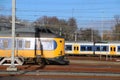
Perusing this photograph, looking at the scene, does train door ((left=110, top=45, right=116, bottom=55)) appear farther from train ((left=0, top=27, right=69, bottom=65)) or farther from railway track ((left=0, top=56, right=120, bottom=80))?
railway track ((left=0, top=56, right=120, bottom=80))

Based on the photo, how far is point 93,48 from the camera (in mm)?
62531

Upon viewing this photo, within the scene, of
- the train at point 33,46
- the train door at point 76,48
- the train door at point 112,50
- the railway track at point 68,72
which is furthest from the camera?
the train door at point 76,48

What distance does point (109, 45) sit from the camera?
61406 millimetres

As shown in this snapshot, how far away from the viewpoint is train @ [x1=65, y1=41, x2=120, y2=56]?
61188 millimetres

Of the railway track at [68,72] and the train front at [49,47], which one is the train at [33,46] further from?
the railway track at [68,72]

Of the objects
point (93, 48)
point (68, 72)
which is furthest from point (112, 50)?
point (68, 72)

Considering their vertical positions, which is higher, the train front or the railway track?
the train front

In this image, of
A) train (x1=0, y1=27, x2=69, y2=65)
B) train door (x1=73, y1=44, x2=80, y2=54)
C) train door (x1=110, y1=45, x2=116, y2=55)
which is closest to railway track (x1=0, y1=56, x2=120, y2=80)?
train (x1=0, y1=27, x2=69, y2=65)

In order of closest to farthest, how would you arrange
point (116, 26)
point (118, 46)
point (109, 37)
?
point (118, 46) < point (116, 26) < point (109, 37)

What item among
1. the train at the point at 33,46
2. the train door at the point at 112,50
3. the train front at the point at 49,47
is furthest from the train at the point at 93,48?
the train at the point at 33,46

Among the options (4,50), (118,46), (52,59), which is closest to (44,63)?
(52,59)

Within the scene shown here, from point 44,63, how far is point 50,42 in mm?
2093

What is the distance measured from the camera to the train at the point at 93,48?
6119cm

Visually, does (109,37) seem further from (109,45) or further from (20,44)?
(20,44)
